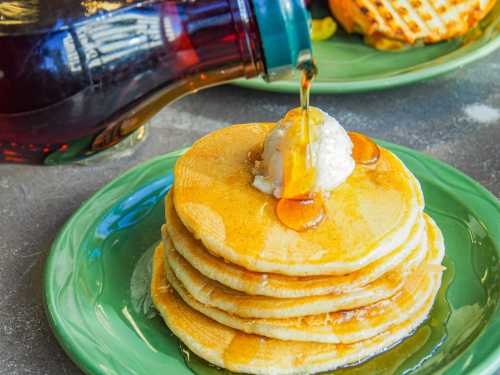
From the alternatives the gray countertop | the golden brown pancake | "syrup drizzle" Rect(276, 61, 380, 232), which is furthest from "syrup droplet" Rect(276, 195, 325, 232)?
the golden brown pancake

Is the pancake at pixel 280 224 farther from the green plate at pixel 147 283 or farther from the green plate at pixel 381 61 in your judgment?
the green plate at pixel 381 61

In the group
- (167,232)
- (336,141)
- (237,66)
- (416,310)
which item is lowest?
(416,310)

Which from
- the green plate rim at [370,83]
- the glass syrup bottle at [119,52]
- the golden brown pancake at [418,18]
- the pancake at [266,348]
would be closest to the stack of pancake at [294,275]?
the pancake at [266,348]

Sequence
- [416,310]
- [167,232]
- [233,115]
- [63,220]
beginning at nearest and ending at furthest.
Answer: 1. [416,310]
2. [167,232]
3. [63,220]
4. [233,115]

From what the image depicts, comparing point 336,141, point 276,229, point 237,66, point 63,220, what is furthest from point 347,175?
point 63,220

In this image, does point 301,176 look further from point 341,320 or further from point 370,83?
point 370,83

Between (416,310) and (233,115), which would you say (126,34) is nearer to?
(416,310)
